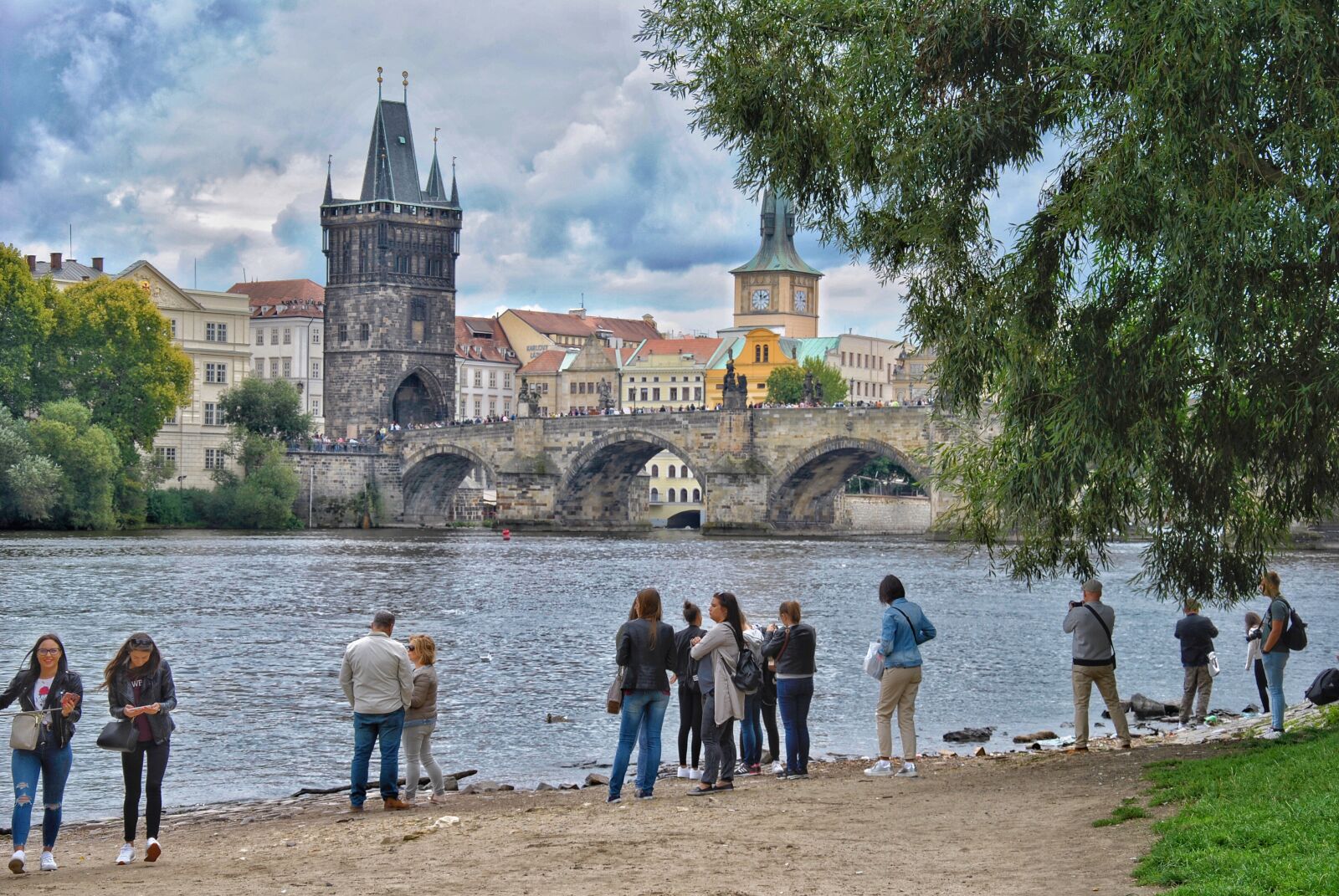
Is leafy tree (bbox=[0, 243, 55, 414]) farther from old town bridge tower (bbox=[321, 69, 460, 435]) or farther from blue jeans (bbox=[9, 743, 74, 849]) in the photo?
blue jeans (bbox=[9, 743, 74, 849])

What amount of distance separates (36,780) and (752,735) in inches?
222

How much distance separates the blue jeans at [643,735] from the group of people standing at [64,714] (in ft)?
9.08

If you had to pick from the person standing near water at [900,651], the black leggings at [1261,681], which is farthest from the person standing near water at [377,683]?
the black leggings at [1261,681]

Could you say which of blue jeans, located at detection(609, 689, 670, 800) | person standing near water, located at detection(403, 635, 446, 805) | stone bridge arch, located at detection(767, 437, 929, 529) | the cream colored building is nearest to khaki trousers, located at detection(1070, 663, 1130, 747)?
blue jeans, located at detection(609, 689, 670, 800)

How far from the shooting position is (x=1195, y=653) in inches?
652

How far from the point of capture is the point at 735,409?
74.2 m

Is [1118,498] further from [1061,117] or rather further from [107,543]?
[107,543]

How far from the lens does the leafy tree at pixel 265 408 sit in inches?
3130

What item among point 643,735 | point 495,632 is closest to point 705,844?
point 643,735

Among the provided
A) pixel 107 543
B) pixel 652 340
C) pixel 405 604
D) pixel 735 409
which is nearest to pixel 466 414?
pixel 652 340

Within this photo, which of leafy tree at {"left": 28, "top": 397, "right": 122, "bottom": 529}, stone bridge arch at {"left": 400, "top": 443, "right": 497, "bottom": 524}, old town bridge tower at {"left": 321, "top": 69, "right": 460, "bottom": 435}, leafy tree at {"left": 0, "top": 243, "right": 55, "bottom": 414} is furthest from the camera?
old town bridge tower at {"left": 321, "top": 69, "right": 460, "bottom": 435}

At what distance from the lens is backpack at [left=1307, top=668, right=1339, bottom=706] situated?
14.1 metres

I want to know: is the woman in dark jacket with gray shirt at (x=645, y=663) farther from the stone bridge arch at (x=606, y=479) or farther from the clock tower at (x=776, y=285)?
the clock tower at (x=776, y=285)

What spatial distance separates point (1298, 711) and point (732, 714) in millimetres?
6473
